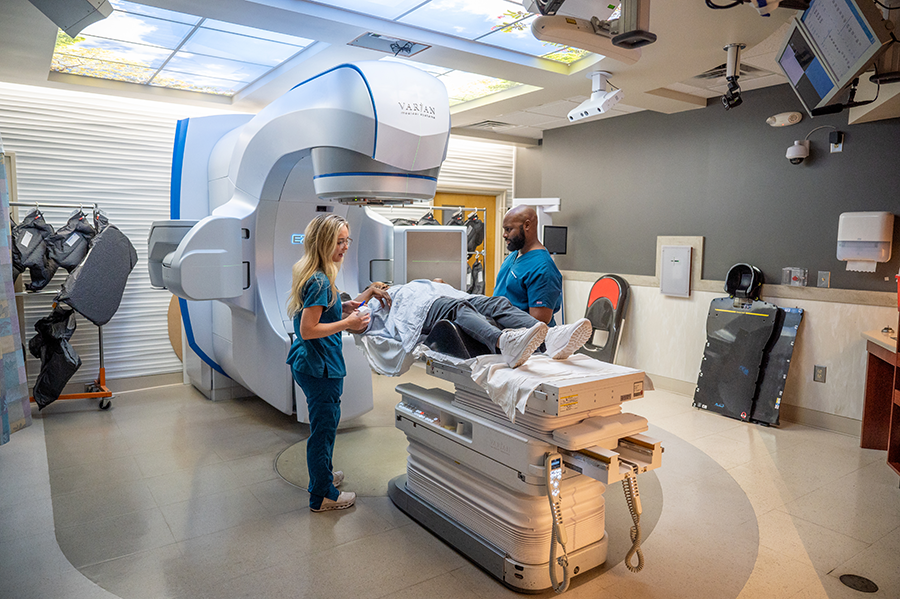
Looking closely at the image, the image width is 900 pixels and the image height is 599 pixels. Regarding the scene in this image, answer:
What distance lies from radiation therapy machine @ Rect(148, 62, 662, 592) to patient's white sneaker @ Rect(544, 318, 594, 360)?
0.24 feet

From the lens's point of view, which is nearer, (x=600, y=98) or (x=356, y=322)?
(x=356, y=322)

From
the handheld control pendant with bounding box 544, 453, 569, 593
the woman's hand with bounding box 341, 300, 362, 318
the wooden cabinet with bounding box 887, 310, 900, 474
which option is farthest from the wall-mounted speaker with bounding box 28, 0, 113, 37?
the wooden cabinet with bounding box 887, 310, 900, 474

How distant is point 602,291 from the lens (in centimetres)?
638

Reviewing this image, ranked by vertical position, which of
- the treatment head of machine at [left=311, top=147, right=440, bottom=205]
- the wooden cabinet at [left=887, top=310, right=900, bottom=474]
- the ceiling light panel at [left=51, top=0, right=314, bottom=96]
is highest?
the ceiling light panel at [left=51, top=0, right=314, bottom=96]

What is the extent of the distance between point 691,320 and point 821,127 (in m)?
1.96

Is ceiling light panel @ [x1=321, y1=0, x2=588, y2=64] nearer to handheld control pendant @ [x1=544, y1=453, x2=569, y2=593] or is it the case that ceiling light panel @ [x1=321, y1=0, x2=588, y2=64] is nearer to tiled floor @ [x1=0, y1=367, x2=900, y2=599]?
handheld control pendant @ [x1=544, y1=453, x2=569, y2=593]

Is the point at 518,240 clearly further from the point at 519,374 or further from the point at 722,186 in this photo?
the point at 722,186

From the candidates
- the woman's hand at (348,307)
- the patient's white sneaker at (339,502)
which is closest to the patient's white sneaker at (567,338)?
the woman's hand at (348,307)

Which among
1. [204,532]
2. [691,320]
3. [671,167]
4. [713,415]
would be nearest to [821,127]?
[671,167]

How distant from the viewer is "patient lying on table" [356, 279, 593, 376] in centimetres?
254

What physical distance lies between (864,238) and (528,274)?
2829mm

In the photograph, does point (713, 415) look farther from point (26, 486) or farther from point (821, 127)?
point (26, 486)

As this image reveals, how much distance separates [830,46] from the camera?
2.32m

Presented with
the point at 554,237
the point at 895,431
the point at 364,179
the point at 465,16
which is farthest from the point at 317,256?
the point at 554,237
